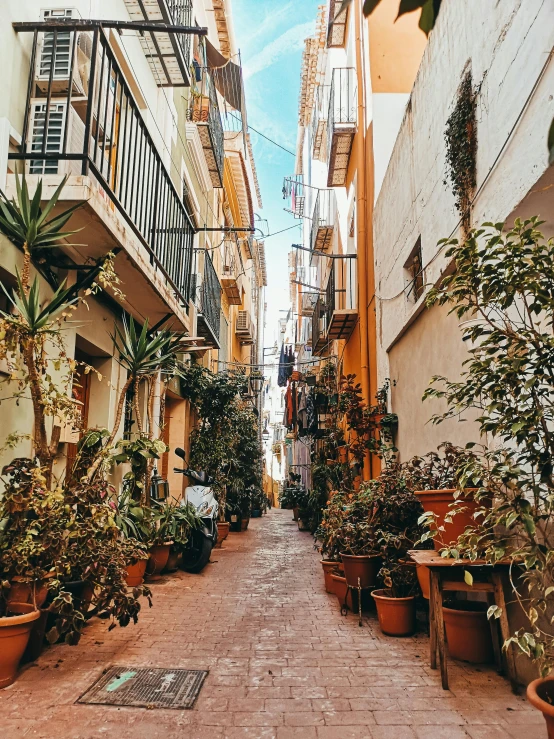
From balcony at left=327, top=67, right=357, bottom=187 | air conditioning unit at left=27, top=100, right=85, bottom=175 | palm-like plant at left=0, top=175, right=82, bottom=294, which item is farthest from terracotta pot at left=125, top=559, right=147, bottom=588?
balcony at left=327, top=67, right=357, bottom=187

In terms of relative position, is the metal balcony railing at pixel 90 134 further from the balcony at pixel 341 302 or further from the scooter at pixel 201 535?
the balcony at pixel 341 302

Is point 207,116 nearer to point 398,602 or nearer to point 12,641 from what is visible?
point 398,602

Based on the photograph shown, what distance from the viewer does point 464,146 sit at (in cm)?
504

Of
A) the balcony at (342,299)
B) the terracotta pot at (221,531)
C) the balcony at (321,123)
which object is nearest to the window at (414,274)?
the balcony at (342,299)

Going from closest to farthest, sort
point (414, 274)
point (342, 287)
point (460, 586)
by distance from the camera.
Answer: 1. point (460, 586)
2. point (414, 274)
3. point (342, 287)

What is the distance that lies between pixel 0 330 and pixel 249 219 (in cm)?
2144

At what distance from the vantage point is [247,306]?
26.3 meters

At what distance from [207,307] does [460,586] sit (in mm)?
8733

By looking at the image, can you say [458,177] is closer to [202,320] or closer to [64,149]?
[64,149]

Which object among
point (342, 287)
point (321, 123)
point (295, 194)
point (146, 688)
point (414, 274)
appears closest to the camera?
point (146, 688)

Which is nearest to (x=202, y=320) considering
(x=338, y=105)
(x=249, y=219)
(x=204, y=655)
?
(x=338, y=105)

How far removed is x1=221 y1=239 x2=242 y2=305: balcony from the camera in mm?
16938

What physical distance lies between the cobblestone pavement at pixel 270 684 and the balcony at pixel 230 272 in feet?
39.2

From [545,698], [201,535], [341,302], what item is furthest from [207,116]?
[545,698]
